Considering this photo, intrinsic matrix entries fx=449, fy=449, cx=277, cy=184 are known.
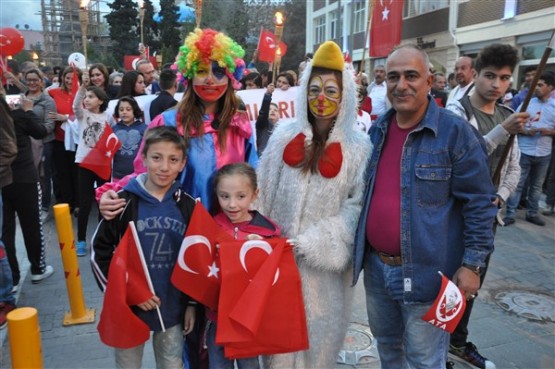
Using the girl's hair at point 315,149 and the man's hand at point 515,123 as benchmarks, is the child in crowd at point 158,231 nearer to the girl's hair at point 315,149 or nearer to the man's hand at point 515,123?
the girl's hair at point 315,149

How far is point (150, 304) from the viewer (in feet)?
7.47

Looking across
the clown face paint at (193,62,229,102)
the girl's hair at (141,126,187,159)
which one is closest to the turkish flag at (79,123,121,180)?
the clown face paint at (193,62,229,102)

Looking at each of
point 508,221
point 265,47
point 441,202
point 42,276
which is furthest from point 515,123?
point 265,47

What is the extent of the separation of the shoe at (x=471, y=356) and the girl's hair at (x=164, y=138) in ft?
8.23

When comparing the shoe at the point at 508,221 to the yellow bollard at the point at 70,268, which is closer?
the yellow bollard at the point at 70,268

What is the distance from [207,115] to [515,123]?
1818 mm

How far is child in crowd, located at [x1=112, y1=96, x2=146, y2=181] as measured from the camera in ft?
17.3

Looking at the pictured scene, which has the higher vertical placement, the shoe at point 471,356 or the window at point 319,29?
the window at point 319,29

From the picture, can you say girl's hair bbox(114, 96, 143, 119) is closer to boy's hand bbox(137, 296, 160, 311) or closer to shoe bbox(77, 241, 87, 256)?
shoe bbox(77, 241, 87, 256)

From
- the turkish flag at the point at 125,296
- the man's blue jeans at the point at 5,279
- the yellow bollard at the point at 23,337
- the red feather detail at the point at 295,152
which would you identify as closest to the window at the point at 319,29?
the man's blue jeans at the point at 5,279

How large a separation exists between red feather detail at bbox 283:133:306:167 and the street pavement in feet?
5.54

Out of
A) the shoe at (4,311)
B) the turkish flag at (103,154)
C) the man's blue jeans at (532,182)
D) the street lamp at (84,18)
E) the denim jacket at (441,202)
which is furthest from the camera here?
the man's blue jeans at (532,182)

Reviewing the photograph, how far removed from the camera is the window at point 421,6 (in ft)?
66.3

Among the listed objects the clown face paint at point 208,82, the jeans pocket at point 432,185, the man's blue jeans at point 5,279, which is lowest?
the man's blue jeans at point 5,279
